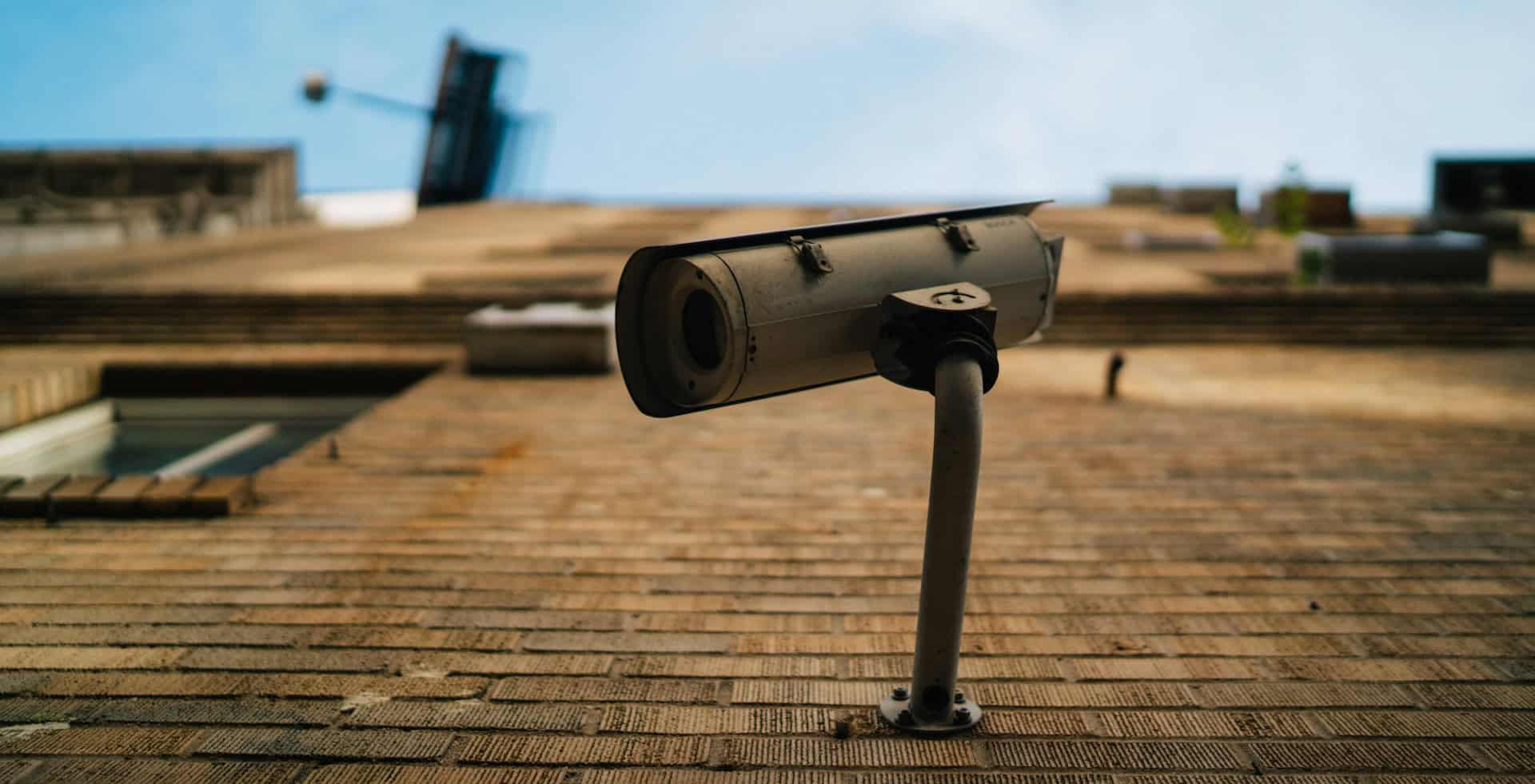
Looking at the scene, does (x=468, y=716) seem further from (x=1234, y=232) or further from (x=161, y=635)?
(x=1234, y=232)

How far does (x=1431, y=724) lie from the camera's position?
3.06 m

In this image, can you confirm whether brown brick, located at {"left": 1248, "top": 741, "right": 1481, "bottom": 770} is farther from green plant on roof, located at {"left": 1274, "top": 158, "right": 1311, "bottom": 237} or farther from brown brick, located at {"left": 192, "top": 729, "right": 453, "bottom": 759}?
green plant on roof, located at {"left": 1274, "top": 158, "right": 1311, "bottom": 237}

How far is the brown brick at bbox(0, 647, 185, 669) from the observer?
3463 millimetres

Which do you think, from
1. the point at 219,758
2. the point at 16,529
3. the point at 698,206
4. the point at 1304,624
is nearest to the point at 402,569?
the point at 219,758

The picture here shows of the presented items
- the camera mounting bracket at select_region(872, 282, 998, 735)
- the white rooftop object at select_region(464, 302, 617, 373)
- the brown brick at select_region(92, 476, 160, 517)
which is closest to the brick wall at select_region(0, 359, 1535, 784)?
the brown brick at select_region(92, 476, 160, 517)

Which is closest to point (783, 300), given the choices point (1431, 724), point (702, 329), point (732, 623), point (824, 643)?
point (702, 329)

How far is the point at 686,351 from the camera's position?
2797mm

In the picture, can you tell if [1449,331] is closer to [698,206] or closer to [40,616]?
[40,616]

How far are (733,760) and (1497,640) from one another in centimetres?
263

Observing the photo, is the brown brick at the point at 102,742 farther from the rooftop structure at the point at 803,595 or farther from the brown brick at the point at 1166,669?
the brown brick at the point at 1166,669

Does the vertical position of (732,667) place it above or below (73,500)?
above

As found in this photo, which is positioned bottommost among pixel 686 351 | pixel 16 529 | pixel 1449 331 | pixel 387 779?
pixel 16 529

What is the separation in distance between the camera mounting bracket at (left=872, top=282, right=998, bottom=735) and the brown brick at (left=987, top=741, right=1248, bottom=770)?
275mm

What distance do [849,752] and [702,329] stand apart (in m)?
1.22
